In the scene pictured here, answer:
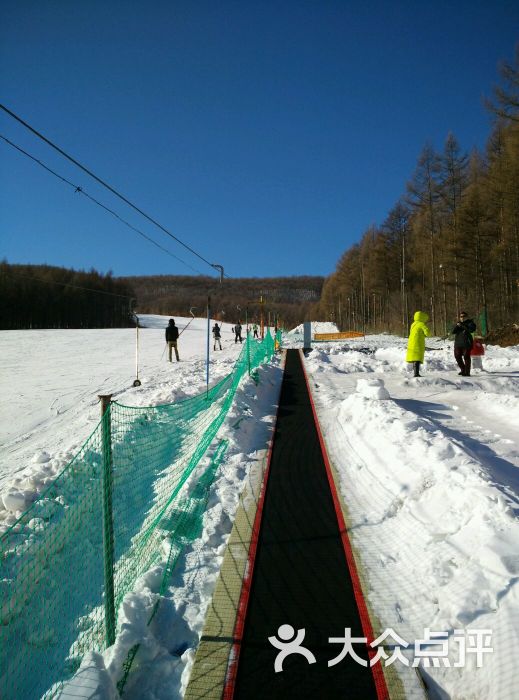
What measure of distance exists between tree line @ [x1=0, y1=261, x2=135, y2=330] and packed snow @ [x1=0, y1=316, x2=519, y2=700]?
6281 centimetres

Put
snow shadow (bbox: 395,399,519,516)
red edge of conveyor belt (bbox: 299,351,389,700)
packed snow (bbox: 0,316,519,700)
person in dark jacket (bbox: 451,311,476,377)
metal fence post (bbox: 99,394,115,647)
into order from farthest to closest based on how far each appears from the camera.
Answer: person in dark jacket (bbox: 451,311,476,377) < snow shadow (bbox: 395,399,519,516) < metal fence post (bbox: 99,394,115,647) < packed snow (bbox: 0,316,519,700) < red edge of conveyor belt (bbox: 299,351,389,700)

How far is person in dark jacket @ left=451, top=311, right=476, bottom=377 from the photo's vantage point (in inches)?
427

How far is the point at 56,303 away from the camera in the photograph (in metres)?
80.6

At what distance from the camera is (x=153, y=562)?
3.64 meters

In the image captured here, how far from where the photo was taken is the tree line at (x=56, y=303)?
72.8m

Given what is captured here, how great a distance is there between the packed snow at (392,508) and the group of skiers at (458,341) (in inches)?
23.4

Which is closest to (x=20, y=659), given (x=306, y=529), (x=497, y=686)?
(x=306, y=529)

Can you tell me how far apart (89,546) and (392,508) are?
3140 mm

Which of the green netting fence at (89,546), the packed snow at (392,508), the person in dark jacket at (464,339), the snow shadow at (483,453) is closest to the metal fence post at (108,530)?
the green netting fence at (89,546)

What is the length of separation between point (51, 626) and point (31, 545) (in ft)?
3.94

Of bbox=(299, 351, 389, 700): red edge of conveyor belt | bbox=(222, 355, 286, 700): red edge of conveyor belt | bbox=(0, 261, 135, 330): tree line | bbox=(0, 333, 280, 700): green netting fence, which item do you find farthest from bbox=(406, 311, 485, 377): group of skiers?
bbox=(0, 261, 135, 330): tree line

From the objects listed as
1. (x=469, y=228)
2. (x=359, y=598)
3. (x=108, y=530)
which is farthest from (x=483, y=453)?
(x=469, y=228)

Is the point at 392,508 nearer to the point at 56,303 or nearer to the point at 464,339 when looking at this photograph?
the point at 464,339

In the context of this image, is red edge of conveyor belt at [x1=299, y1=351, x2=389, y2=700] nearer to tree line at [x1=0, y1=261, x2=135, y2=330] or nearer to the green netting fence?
the green netting fence
